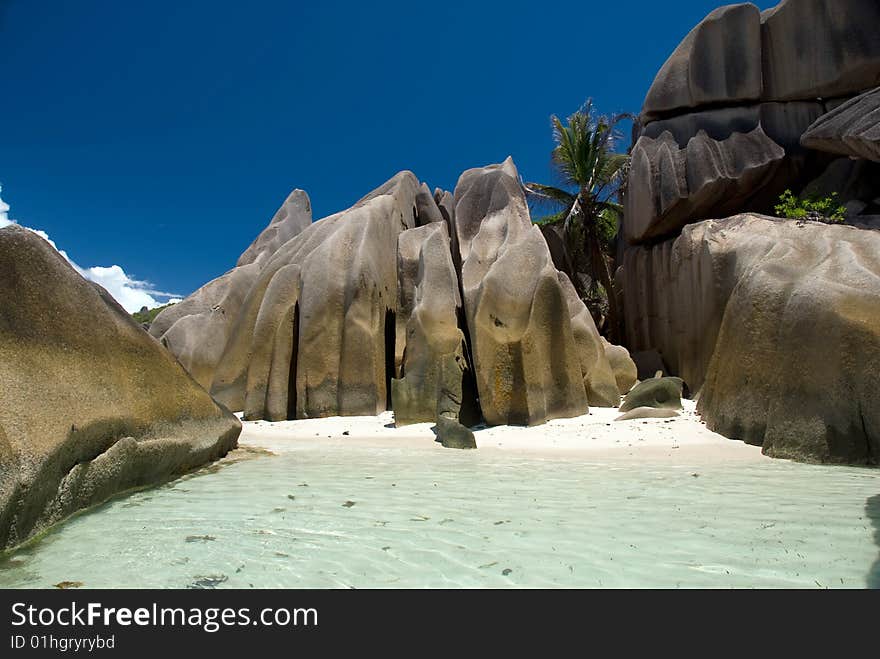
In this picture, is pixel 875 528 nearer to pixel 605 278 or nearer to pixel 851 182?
pixel 851 182

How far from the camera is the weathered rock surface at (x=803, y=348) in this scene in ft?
14.9

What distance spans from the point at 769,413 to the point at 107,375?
16.9 feet

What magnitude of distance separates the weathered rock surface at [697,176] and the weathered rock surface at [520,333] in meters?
4.88

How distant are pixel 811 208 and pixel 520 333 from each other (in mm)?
6270

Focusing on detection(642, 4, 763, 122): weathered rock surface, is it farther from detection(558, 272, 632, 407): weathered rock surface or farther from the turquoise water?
the turquoise water

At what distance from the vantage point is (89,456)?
133 inches

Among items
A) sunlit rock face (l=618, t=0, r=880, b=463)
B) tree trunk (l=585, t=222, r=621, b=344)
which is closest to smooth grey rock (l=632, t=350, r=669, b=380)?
sunlit rock face (l=618, t=0, r=880, b=463)

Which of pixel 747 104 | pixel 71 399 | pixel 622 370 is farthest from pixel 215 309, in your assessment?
pixel 747 104

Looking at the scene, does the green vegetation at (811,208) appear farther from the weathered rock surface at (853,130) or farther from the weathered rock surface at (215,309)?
the weathered rock surface at (215,309)

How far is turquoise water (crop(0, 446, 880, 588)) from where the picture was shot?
2164 mm

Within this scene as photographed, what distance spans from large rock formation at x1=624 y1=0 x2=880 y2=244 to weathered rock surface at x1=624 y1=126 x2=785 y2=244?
21 millimetres

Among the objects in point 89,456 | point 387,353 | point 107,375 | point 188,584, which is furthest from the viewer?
point 387,353
